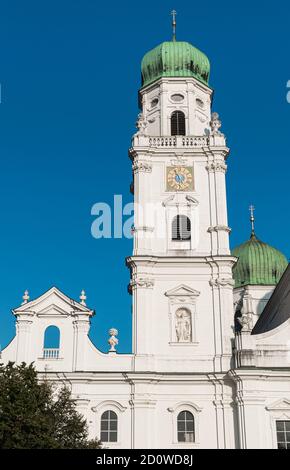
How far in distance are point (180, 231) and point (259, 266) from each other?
17.1 meters

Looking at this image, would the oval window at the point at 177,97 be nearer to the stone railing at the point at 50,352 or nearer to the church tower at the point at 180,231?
the church tower at the point at 180,231

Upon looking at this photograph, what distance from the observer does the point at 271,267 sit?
181 ft

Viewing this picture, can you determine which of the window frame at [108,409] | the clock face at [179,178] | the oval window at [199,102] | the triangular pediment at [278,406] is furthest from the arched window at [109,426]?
the oval window at [199,102]

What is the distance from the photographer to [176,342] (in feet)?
122

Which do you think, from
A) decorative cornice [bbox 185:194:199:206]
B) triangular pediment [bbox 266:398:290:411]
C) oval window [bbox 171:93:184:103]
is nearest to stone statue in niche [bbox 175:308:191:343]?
triangular pediment [bbox 266:398:290:411]

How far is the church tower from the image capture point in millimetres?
37000

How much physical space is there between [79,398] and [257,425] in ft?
28.8

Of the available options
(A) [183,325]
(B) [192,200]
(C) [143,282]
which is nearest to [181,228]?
(B) [192,200]

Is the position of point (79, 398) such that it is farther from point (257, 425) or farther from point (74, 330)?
point (257, 425)

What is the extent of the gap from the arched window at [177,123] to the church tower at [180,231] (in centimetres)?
6

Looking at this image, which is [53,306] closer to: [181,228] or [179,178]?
[181,228]

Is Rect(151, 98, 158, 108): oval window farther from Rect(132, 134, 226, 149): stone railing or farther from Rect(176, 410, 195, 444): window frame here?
Rect(176, 410, 195, 444): window frame

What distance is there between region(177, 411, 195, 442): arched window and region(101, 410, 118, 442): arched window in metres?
3.13
